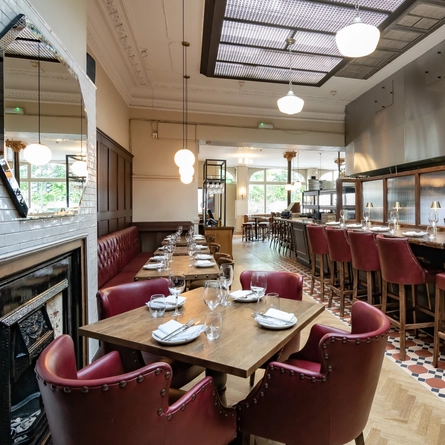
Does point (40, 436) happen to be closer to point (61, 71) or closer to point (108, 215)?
point (61, 71)

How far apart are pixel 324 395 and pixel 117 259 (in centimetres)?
398

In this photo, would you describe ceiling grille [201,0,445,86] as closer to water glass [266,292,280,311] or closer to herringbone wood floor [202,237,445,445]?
water glass [266,292,280,311]

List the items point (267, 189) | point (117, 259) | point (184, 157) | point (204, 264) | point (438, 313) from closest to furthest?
point (438, 313) < point (204, 264) < point (117, 259) < point (184, 157) < point (267, 189)

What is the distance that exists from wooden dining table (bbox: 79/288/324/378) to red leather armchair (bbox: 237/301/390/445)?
146mm

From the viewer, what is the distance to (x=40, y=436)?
67.9 inches

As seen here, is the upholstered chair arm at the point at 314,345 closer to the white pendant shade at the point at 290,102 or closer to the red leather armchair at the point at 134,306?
the red leather armchair at the point at 134,306

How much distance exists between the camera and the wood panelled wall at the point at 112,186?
456cm

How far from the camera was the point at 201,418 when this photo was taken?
1.12 m

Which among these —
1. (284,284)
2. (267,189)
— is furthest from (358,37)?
(267,189)

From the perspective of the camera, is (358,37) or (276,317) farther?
(358,37)

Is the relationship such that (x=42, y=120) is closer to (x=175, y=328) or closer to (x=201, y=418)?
(x=175, y=328)

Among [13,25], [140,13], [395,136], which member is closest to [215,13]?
[140,13]

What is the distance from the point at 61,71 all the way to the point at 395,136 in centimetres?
633

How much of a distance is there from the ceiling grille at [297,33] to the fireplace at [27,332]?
131 inches
